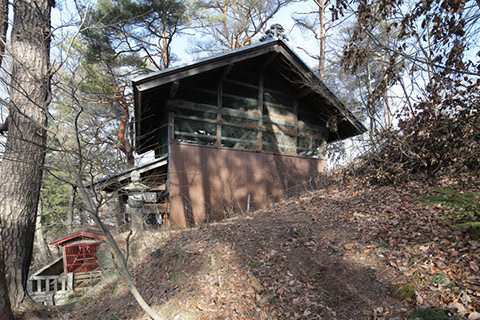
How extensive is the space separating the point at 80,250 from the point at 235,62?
791 cm

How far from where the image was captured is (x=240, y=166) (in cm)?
984

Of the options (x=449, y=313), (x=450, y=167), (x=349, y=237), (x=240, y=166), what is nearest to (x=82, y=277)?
(x=240, y=166)

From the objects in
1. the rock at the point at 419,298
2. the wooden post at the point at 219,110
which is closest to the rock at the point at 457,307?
the rock at the point at 419,298

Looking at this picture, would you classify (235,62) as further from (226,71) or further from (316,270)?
(316,270)

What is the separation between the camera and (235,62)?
29.2 feet

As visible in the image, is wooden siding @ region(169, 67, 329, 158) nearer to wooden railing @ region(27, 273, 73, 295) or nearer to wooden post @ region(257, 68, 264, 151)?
wooden post @ region(257, 68, 264, 151)

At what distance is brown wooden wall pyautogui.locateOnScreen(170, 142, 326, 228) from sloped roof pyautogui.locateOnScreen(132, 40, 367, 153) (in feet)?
6.39

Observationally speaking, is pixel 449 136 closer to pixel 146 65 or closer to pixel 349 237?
pixel 349 237

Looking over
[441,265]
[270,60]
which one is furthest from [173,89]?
[441,265]

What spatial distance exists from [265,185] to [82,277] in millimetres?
6611

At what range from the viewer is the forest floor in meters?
3.54

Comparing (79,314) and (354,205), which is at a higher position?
(354,205)

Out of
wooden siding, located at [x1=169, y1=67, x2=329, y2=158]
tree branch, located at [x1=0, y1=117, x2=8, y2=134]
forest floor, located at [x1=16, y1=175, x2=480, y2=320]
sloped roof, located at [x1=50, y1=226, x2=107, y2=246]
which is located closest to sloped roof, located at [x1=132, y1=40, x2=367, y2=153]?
wooden siding, located at [x1=169, y1=67, x2=329, y2=158]

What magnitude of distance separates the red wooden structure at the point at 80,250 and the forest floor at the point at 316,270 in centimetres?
260
